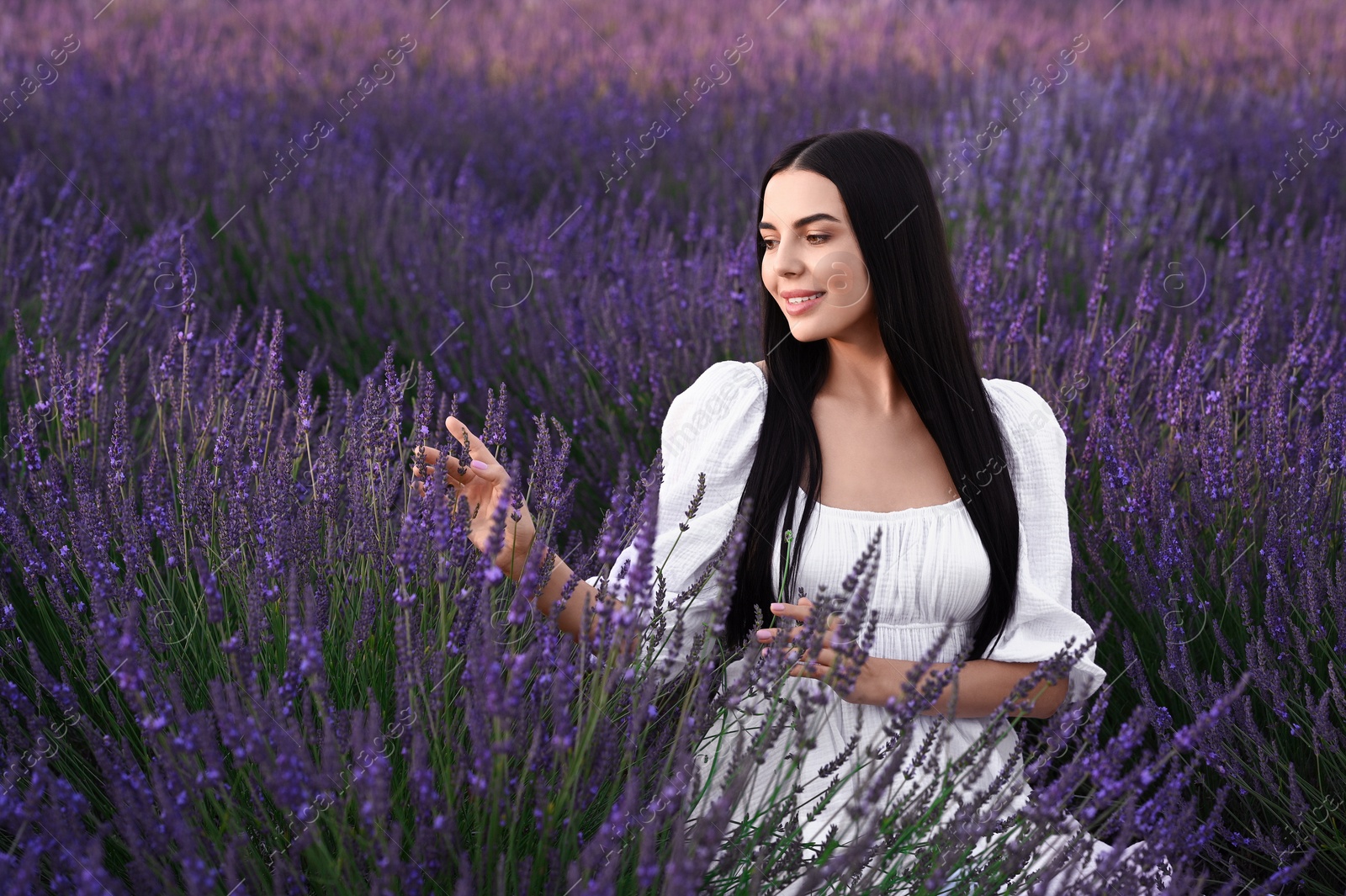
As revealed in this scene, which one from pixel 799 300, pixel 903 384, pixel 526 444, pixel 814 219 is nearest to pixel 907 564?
pixel 903 384

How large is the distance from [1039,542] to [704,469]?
1.70 ft

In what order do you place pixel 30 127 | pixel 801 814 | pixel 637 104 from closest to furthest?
1. pixel 801 814
2. pixel 30 127
3. pixel 637 104

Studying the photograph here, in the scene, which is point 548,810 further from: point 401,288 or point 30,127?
point 30,127

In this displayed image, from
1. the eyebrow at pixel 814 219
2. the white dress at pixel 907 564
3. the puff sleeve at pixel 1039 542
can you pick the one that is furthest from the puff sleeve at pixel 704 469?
the puff sleeve at pixel 1039 542

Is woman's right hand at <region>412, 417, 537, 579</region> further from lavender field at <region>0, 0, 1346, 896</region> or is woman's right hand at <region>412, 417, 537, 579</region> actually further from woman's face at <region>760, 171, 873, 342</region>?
woman's face at <region>760, 171, 873, 342</region>

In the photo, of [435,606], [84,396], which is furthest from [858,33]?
[435,606]

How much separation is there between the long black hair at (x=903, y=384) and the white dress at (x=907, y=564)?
2 centimetres

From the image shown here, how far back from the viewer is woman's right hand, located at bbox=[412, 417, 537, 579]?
1.64 metres

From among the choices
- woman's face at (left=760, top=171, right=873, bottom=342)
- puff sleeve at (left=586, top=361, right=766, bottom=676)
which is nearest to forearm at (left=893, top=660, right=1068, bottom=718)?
puff sleeve at (left=586, top=361, right=766, bottom=676)

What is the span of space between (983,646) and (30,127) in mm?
5077

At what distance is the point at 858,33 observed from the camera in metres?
9.40

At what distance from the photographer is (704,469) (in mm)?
1876

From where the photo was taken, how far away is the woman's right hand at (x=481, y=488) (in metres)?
1.64

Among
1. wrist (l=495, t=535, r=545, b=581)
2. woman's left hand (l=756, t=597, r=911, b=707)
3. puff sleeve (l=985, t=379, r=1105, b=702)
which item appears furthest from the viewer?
puff sleeve (l=985, t=379, r=1105, b=702)
